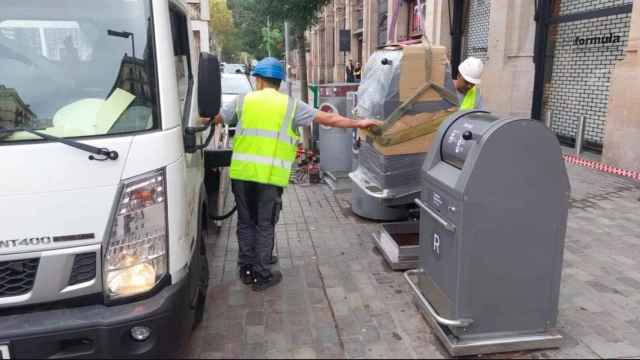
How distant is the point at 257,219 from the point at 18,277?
6.51ft

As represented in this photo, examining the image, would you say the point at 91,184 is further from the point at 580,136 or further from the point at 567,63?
the point at 567,63

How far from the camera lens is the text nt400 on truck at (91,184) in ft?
8.04

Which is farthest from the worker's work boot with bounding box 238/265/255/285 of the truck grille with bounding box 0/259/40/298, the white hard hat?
the white hard hat

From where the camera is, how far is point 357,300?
158 inches

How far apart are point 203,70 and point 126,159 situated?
2.63 feet

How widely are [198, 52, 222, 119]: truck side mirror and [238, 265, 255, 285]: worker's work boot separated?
1647 millimetres

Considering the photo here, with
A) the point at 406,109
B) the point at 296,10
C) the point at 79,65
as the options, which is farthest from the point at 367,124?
the point at 296,10

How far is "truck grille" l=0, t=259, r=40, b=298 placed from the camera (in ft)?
8.14

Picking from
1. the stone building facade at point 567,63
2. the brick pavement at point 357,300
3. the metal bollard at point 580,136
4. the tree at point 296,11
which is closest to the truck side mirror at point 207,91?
the brick pavement at point 357,300

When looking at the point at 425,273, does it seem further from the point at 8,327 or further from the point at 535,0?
the point at 535,0

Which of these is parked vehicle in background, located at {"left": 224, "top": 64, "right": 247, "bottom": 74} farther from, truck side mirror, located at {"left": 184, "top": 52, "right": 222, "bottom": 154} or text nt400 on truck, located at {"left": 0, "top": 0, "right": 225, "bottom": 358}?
text nt400 on truck, located at {"left": 0, "top": 0, "right": 225, "bottom": 358}

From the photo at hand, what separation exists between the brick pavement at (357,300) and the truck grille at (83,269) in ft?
3.42

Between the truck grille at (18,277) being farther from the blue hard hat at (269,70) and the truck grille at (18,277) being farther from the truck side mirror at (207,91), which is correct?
the blue hard hat at (269,70)

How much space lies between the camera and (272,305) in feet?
13.0
